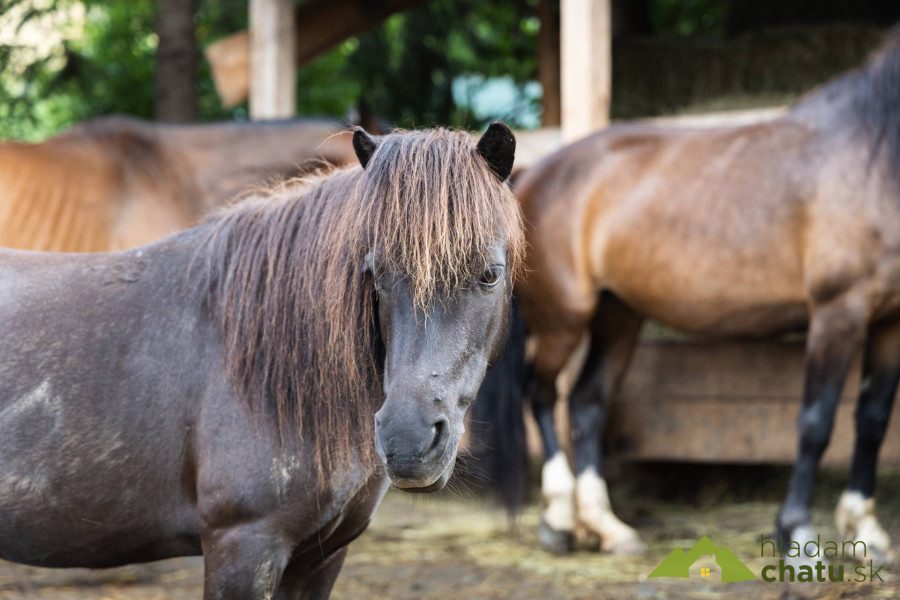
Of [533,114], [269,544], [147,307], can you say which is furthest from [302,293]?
[533,114]

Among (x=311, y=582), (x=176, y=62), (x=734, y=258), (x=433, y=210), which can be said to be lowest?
(x=311, y=582)

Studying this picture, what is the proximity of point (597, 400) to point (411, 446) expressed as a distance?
3.34 metres

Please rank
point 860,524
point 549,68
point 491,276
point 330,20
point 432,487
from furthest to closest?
point 549,68
point 330,20
point 860,524
point 491,276
point 432,487

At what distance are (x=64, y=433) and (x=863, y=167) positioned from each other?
3.43m

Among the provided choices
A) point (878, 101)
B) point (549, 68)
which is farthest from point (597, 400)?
point (549, 68)

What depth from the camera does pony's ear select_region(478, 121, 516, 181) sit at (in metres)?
2.06

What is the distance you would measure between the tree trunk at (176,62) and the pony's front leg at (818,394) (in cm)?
482

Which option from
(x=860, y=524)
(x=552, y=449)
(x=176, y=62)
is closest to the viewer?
(x=860, y=524)

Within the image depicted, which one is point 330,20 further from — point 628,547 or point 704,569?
point 704,569

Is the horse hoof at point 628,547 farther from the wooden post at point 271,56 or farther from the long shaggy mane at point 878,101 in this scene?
the wooden post at point 271,56

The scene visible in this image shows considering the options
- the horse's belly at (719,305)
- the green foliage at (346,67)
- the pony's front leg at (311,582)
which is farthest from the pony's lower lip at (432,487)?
the green foliage at (346,67)

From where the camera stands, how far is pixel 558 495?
462 centimetres

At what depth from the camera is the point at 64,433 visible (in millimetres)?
2156

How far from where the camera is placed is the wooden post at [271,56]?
5941 mm
